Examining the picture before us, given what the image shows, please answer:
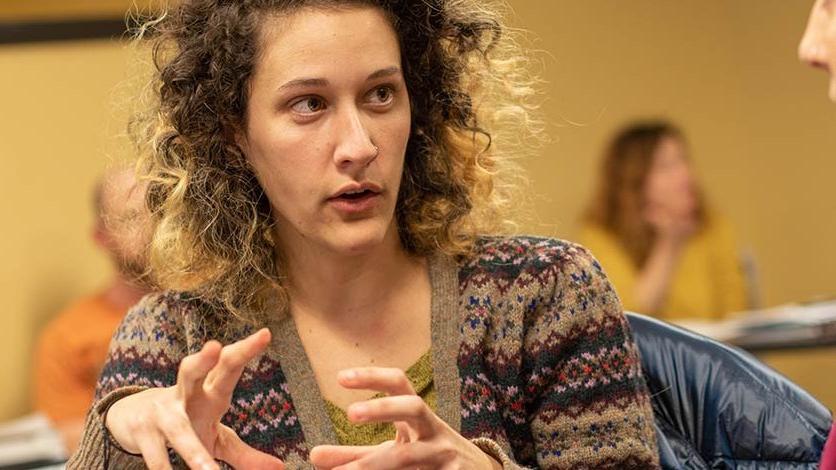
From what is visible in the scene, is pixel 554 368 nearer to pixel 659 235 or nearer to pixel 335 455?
pixel 335 455

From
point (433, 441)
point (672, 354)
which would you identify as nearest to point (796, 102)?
point (672, 354)

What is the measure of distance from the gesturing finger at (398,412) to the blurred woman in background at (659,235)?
3.04m

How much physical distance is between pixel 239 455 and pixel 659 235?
124 inches

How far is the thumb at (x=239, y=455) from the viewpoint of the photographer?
1.56 metres

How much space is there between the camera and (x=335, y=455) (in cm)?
146

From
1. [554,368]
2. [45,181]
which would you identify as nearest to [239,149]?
[554,368]

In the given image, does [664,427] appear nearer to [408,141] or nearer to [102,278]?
[408,141]

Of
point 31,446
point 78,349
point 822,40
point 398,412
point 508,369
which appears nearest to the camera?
point 822,40

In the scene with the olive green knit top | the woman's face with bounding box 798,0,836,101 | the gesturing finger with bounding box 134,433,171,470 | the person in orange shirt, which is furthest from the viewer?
the person in orange shirt

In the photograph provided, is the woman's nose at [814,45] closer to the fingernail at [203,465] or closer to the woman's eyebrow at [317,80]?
the woman's eyebrow at [317,80]

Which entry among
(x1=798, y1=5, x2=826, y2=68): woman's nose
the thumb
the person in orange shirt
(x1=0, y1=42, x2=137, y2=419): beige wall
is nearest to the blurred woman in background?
the person in orange shirt

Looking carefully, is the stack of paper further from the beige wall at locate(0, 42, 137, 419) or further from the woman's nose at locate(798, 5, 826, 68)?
the woman's nose at locate(798, 5, 826, 68)

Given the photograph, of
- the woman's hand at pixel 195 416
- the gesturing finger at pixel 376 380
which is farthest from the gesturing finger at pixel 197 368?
the gesturing finger at pixel 376 380

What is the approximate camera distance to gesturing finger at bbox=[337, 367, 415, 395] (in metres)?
1.39
